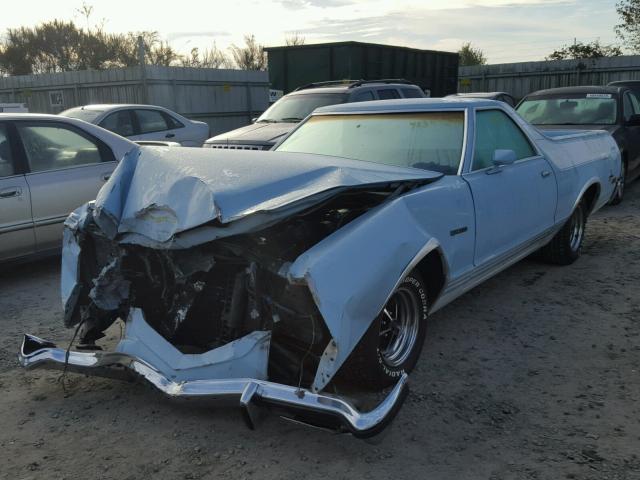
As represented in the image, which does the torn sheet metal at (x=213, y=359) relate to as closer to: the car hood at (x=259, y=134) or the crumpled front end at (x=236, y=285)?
the crumpled front end at (x=236, y=285)

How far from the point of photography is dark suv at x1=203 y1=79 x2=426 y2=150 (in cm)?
873

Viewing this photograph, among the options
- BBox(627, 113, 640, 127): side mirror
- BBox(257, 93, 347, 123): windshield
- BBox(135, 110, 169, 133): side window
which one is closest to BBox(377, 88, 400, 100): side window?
BBox(257, 93, 347, 123): windshield

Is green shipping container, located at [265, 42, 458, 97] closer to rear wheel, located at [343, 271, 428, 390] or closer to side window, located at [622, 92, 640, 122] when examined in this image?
side window, located at [622, 92, 640, 122]

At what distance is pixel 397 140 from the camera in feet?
14.0

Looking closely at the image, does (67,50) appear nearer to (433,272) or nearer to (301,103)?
(301,103)

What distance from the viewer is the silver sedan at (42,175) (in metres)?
5.20

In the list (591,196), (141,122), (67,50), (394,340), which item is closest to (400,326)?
(394,340)

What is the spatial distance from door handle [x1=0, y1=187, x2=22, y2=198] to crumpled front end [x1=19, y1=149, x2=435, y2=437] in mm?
2114

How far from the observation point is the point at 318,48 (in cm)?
1489

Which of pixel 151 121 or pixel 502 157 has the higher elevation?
pixel 502 157

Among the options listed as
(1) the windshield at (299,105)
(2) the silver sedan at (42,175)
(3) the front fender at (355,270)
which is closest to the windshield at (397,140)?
(3) the front fender at (355,270)

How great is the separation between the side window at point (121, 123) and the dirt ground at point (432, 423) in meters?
6.14

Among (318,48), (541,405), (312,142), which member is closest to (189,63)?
(318,48)

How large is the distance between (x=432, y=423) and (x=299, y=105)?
7.50 m
